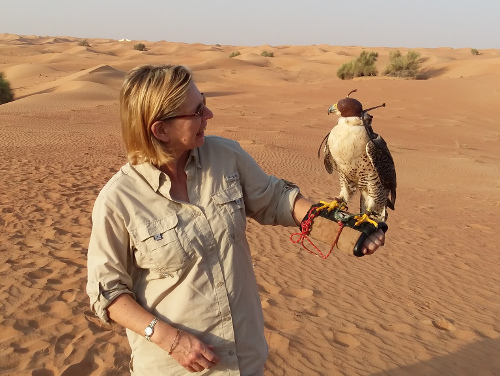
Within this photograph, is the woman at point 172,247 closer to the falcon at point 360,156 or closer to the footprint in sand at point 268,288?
the falcon at point 360,156

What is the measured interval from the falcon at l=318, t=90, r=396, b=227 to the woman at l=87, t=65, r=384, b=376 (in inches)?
28.2

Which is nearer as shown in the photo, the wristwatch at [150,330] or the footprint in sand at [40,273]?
the wristwatch at [150,330]

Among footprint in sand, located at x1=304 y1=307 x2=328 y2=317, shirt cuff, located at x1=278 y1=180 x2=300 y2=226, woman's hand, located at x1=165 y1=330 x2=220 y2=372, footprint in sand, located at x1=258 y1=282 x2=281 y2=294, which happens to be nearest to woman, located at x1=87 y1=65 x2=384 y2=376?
woman's hand, located at x1=165 y1=330 x2=220 y2=372

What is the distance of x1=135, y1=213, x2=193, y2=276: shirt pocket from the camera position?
1.58m

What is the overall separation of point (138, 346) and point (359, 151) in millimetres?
1395

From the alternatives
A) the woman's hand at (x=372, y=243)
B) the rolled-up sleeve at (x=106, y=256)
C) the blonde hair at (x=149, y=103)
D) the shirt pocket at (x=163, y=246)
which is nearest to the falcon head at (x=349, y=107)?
the woman's hand at (x=372, y=243)

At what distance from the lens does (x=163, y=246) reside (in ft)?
5.19

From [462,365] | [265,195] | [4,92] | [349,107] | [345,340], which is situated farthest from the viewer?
[4,92]

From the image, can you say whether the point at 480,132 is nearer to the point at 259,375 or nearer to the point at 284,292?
the point at 284,292

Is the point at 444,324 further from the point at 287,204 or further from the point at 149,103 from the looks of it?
the point at 149,103

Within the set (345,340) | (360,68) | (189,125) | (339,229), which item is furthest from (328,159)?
(360,68)

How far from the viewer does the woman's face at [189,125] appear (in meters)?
1.62

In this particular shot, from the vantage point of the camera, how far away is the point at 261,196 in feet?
6.19

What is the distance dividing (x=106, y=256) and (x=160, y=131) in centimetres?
46
